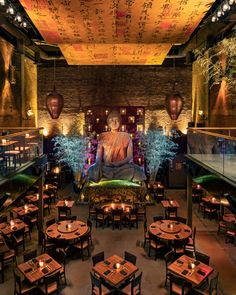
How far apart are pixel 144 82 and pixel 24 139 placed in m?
11.1

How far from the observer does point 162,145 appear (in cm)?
1667

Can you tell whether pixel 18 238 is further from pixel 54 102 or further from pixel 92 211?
pixel 54 102

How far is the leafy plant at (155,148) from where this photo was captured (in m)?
16.6

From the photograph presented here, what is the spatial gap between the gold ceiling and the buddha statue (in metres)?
8.56

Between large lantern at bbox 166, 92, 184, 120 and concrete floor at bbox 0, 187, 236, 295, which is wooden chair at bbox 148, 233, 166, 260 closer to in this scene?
concrete floor at bbox 0, 187, 236, 295

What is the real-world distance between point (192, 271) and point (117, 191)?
6.89m

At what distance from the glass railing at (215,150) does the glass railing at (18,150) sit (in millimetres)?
5794

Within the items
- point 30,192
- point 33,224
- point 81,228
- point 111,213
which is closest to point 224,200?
point 81,228

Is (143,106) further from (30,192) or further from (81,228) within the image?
(81,228)

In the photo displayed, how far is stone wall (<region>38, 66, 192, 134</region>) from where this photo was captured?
713 inches

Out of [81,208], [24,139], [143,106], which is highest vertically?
[143,106]

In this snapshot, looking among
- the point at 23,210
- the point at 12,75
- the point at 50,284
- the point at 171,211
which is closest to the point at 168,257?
the point at 50,284

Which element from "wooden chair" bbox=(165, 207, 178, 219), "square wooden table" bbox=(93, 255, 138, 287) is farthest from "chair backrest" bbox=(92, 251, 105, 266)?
"wooden chair" bbox=(165, 207, 178, 219)

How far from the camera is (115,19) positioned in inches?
201
